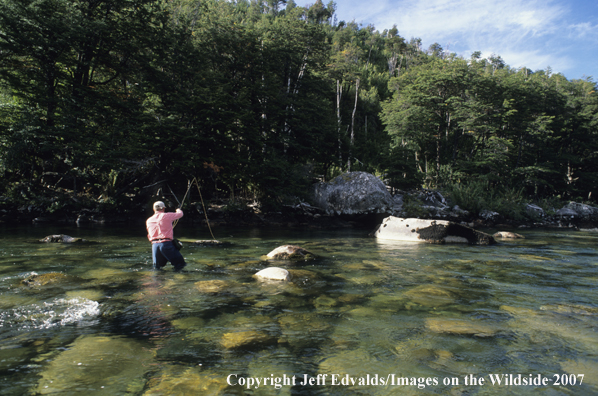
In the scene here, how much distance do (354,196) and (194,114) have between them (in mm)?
8857

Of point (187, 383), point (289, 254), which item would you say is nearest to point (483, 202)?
point (289, 254)

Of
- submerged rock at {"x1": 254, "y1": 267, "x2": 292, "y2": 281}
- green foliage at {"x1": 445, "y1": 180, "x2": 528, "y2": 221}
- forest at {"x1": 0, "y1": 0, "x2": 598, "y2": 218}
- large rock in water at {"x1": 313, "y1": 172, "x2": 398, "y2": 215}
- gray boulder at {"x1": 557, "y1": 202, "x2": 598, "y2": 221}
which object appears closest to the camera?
submerged rock at {"x1": 254, "y1": 267, "x2": 292, "y2": 281}

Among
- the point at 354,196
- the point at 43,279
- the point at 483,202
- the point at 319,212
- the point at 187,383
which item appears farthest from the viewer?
the point at 483,202

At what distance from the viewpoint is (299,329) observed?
396 centimetres

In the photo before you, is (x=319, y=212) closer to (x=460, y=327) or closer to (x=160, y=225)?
(x=160, y=225)

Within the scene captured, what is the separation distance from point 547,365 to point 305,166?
16412 millimetres

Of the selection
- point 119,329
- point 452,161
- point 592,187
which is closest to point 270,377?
point 119,329

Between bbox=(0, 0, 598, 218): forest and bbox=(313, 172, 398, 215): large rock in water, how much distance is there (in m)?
1.44

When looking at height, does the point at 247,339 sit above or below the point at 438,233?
below

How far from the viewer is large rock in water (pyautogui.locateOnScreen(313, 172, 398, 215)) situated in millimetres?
17219

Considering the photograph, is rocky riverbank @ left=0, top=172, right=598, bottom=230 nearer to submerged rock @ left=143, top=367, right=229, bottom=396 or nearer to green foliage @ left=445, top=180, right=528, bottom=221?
green foliage @ left=445, top=180, right=528, bottom=221

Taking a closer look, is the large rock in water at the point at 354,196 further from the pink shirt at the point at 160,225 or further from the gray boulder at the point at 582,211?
the gray boulder at the point at 582,211

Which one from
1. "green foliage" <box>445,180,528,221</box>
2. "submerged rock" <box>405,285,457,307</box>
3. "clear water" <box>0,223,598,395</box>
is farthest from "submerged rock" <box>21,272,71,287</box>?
"green foliage" <box>445,180,528,221</box>

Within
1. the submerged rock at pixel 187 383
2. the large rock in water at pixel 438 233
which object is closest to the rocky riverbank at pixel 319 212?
the large rock in water at pixel 438 233
